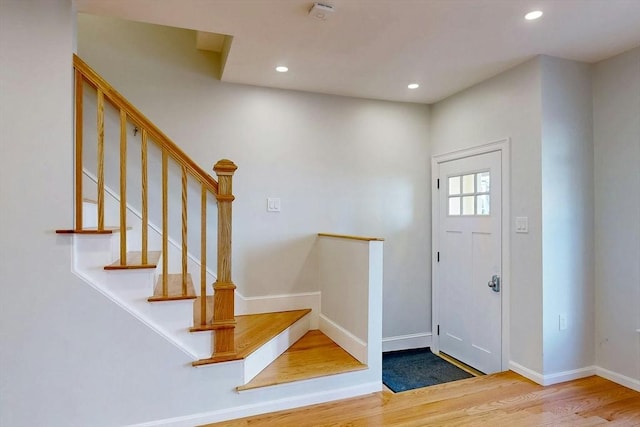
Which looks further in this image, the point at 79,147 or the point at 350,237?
the point at 350,237

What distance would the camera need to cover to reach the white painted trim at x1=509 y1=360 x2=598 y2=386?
2.71 metres

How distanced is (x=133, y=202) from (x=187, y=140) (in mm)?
697

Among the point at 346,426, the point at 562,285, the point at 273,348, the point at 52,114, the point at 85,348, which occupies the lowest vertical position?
the point at 346,426

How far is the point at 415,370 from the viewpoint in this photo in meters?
3.35

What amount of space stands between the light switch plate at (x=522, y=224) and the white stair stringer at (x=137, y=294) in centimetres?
247

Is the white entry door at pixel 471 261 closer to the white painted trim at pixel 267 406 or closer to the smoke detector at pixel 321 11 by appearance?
the white painted trim at pixel 267 406

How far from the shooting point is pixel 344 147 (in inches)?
144

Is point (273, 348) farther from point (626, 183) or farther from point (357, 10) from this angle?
point (626, 183)

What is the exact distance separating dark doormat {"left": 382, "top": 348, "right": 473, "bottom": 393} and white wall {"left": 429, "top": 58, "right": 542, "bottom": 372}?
63 centimetres

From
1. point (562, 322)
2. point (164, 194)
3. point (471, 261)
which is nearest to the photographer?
point (164, 194)

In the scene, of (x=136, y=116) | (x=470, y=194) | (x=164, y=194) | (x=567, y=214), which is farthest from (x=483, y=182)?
(x=136, y=116)

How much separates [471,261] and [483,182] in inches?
29.4

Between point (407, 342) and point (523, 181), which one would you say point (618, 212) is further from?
point (407, 342)

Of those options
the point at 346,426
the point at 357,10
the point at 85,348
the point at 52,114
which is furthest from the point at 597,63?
the point at 85,348
